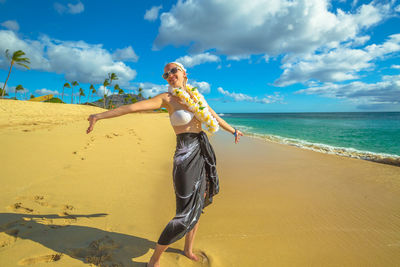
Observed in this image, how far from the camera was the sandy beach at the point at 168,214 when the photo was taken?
2.44m

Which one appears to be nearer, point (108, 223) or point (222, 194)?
point (108, 223)

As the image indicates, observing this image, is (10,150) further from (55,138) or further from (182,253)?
(182,253)

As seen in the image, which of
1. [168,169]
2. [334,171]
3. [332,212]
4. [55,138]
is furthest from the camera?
[55,138]

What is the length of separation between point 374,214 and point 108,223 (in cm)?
477

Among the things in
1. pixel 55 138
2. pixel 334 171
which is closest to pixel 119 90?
pixel 55 138

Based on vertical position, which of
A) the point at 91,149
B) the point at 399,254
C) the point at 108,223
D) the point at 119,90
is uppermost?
the point at 119,90

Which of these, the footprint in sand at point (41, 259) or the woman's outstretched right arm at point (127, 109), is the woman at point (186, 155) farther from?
the footprint in sand at point (41, 259)

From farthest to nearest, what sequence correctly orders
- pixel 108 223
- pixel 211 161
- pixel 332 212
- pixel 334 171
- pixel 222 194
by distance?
pixel 334 171 → pixel 222 194 → pixel 332 212 → pixel 108 223 → pixel 211 161

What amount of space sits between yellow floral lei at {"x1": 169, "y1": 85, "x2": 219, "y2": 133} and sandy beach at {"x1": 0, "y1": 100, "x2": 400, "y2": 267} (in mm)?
1747

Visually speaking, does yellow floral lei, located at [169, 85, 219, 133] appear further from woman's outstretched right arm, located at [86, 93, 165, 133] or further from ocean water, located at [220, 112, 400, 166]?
ocean water, located at [220, 112, 400, 166]

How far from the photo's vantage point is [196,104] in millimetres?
2387

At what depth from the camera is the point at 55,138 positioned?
23.6 feet

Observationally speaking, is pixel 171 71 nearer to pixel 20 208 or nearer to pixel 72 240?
pixel 72 240

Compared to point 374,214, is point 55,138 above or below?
above
